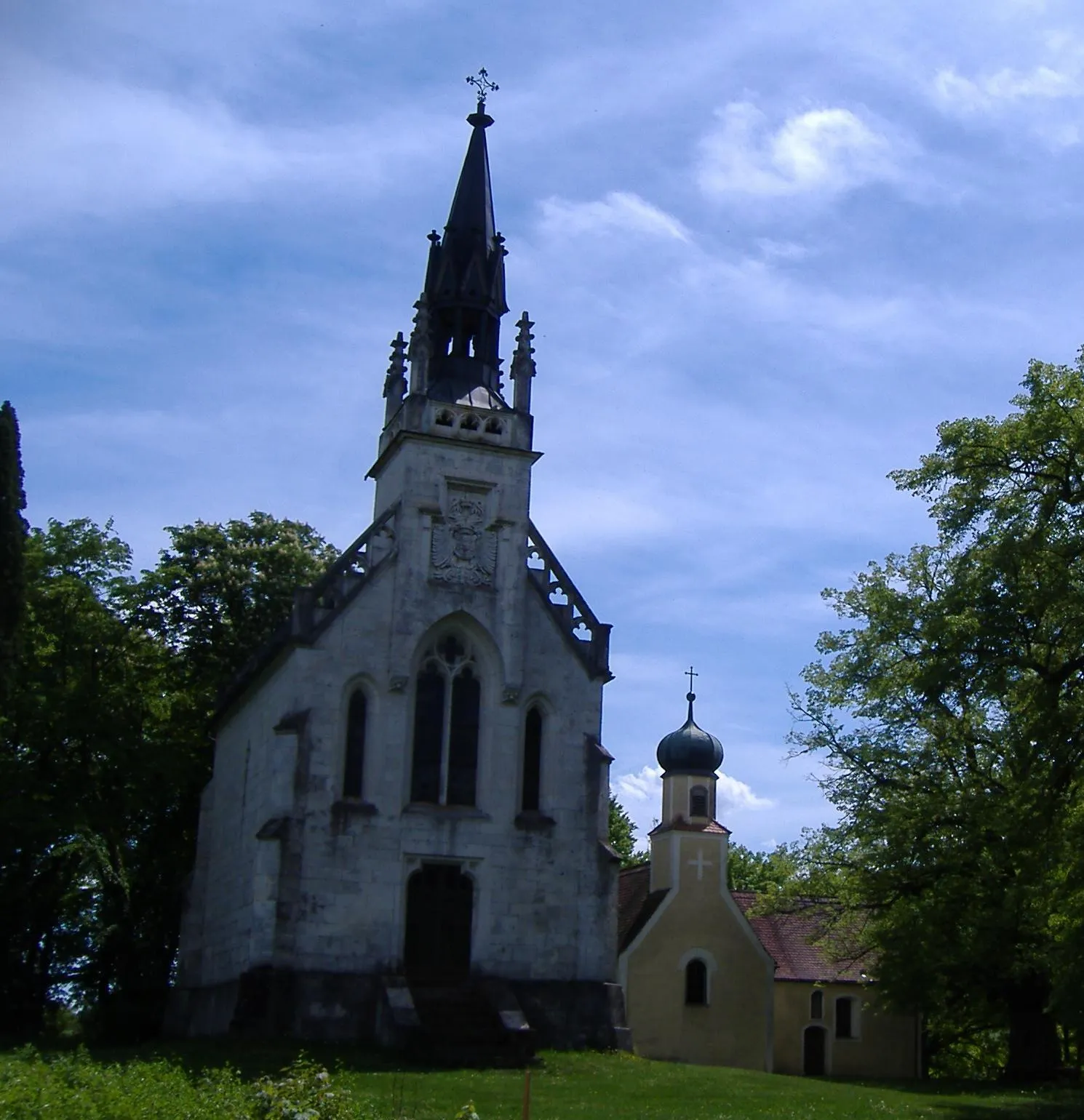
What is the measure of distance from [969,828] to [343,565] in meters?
15.0

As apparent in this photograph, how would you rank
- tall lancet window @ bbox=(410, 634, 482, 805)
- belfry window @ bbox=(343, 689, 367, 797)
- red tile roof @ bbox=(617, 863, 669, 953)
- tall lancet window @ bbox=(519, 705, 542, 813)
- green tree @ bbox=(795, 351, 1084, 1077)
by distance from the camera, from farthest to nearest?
red tile roof @ bbox=(617, 863, 669, 953) → tall lancet window @ bbox=(519, 705, 542, 813) → tall lancet window @ bbox=(410, 634, 482, 805) → belfry window @ bbox=(343, 689, 367, 797) → green tree @ bbox=(795, 351, 1084, 1077)

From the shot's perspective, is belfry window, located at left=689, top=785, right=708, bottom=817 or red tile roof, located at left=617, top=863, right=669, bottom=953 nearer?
red tile roof, located at left=617, top=863, right=669, bottom=953

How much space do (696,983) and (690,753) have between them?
7396mm

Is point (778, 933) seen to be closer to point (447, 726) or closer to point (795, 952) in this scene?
point (795, 952)

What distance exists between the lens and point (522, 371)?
36.4 metres

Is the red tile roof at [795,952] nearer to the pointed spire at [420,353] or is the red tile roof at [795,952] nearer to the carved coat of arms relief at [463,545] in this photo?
the carved coat of arms relief at [463,545]

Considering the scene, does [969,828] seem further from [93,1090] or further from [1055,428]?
[93,1090]

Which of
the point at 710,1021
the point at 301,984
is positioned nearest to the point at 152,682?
the point at 301,984

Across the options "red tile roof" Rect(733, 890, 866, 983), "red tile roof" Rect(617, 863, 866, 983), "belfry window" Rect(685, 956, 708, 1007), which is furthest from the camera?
"red tile roof" Rect(733, 890, 866, 983)

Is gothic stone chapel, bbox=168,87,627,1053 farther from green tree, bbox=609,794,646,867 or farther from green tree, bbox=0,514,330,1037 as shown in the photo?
green tree, bbox=609,794,646,867

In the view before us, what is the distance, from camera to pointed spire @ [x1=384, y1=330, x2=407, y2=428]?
A: 37406mm

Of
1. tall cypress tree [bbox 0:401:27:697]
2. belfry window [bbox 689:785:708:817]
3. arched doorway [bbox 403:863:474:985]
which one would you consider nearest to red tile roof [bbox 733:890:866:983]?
belfry window [bbox 689:785:708:817]

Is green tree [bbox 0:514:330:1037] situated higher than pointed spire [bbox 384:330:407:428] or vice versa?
pointed spire [bbox 384:330:407:428]

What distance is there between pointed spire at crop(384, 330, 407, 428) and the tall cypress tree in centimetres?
1056
